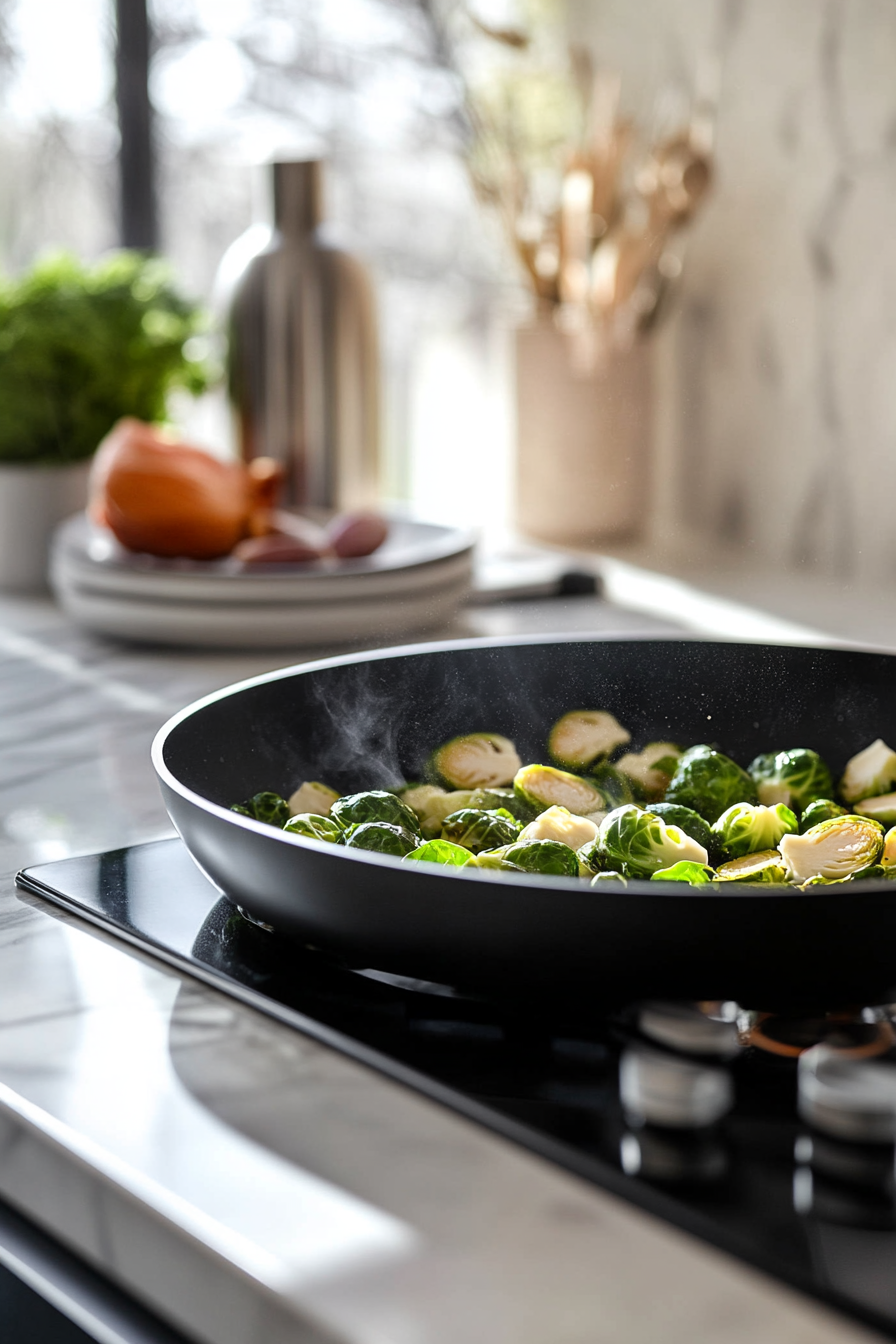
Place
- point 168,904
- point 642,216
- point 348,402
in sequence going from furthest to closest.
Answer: point 642,216 < point 348,402 < point 168,904

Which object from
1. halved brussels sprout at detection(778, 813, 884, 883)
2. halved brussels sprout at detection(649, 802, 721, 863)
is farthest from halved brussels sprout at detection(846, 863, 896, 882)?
halved brussels sprout at detection(649, 802, 721, 863)

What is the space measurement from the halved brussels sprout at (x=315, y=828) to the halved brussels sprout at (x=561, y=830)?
0.32ft

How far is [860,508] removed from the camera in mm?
2010

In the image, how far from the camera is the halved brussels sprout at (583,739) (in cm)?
98

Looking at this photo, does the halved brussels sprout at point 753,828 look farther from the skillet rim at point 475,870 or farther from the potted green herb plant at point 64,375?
the potted green herb plant at point 64,375

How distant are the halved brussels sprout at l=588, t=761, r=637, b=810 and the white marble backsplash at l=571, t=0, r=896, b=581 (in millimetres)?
1117

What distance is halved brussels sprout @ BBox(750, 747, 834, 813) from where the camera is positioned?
905 mm

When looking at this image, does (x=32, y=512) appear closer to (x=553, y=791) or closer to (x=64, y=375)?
(x=64, y=375)

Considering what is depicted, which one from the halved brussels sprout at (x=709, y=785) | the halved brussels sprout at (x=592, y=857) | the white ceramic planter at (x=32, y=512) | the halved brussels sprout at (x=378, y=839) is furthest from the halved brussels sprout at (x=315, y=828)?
the white ceramic planter at (x=32, y=512)

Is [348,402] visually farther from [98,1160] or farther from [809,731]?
[98,1160]

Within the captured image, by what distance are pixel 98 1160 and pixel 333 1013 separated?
137 mm

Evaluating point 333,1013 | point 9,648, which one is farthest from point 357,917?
point 9,648

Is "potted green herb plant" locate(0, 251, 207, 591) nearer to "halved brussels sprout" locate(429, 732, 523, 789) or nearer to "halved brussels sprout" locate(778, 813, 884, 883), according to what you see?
"halved brussels sprout" locate(429, 732, 523, 789)

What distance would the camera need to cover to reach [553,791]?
88 centimetres
